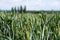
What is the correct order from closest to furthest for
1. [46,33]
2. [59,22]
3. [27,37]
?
[27,37] → [46,33] → [59,22]

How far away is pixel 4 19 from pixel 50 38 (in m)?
1.31

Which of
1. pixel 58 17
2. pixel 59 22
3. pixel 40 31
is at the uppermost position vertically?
pixel 40 31

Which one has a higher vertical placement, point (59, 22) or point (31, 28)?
point (31, 28)

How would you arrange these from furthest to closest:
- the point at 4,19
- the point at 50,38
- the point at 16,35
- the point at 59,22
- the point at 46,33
A: 1. the point at 59,22
2. the point at 4,19
3. the point at 16,35
4. the point at 50,38
5. the point at 46,33

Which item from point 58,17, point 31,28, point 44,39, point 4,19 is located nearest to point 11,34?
point 31,28

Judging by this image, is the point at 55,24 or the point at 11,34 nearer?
the point at 11,34

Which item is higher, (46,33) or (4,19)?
(46,33)

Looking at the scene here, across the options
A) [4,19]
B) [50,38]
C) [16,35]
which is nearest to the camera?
[50,38]

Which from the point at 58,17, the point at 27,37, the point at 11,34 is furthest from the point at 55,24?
the point at 27,37

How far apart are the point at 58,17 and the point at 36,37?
4.39ft

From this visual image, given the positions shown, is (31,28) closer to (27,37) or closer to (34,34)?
(34,34)

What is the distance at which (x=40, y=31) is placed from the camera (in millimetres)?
2053

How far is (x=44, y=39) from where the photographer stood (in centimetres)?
201

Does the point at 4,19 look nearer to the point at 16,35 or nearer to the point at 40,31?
the point at 16,35
